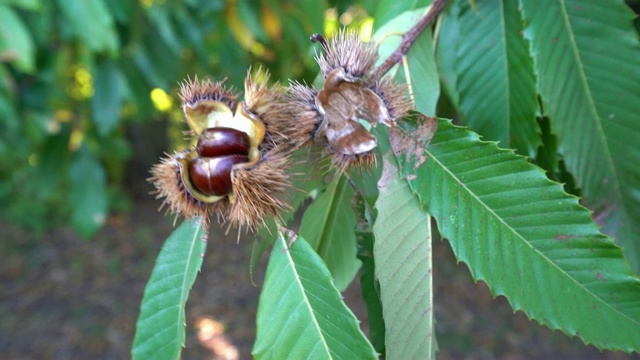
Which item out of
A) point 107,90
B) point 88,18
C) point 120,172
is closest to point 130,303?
point 120,172

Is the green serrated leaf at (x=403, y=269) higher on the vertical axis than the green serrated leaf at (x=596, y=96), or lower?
lower

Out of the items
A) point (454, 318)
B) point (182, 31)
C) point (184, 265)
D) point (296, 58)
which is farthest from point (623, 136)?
point (454, 318)

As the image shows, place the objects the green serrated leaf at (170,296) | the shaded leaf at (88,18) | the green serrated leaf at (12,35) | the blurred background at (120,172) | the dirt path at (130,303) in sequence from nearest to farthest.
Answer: the green serrated leaf at (170,296) < the green serrated leaf at (12,35) < the shaded leaf at (88,18) < the blurred background at (120,172) < the dirt path at (130,303)

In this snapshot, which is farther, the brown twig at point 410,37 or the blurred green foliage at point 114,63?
the blurred green foliage at point 114,63

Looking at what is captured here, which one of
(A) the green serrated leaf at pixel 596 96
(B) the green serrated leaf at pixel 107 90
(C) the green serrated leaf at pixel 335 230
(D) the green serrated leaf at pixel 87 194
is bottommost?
(C) the green serrated leaf at pixel 335 230

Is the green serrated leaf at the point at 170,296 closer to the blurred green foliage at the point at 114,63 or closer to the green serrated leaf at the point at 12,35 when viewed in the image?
the green serrated leaf at the point at 12,35

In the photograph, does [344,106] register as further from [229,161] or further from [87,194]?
[87,194]

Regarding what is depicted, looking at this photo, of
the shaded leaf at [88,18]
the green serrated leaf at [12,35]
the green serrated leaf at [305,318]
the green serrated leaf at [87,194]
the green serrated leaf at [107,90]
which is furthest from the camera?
the green serrated leaf at [87,194]

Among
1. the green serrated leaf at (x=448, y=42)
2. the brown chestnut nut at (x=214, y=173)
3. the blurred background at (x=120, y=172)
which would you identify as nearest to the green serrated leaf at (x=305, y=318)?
the brown chestnut nut at (x=214, y=173)

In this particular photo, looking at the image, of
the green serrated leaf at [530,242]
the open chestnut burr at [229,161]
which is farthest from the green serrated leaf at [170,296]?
the green serrated leaf at [530,242]
